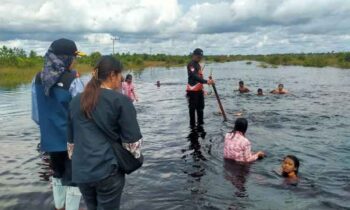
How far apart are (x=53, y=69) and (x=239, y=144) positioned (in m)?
5.29

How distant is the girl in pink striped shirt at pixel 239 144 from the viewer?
898cm

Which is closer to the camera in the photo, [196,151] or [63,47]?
[63,47]

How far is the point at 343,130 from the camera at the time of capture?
13898mm

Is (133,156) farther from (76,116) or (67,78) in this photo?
(67,78)

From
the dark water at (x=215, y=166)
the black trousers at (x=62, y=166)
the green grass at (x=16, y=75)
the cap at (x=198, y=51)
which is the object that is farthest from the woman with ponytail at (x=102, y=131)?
the green grass at (x=16, y=75)

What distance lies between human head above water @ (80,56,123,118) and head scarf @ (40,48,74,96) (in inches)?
41.9

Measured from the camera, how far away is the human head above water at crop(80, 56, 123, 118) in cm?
377

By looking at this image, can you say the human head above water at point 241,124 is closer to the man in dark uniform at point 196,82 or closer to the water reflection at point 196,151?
the water reflection at point 196,151

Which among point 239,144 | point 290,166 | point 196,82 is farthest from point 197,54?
point 290,166

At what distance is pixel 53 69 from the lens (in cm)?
486

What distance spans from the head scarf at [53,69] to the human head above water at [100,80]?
1.06 m

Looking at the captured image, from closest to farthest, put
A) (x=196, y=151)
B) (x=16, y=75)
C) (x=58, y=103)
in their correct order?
(x=58, y=103) → (x=196, y=151) → (x=16, y=75)

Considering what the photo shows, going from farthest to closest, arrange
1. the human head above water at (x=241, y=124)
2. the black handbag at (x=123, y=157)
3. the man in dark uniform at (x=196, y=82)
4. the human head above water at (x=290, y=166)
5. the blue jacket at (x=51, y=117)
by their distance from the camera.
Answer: the man in dark uniform at (x=196, y=82)
the human head above water at (x=241, y=124)
the human head above water at (x=290, y=166)
the blue jacket at (x=51, y=117)
the black handbag at (x=123, y=157)

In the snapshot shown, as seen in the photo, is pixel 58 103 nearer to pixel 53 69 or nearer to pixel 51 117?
pixel 51 117
